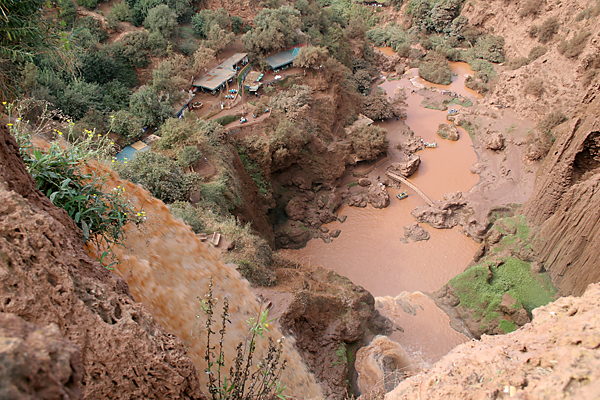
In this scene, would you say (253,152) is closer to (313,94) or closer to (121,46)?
(313,94)

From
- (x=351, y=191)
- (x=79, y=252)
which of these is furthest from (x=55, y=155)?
(x=351, y=191)

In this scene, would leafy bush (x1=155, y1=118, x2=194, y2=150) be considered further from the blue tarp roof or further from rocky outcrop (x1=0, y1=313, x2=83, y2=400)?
rocky outcrop (x1=0, y1=313, x2=83, y2=400)

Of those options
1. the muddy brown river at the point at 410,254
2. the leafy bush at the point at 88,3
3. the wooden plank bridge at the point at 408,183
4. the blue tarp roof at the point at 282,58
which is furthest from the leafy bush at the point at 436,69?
the leafy bush at the point at 88,3

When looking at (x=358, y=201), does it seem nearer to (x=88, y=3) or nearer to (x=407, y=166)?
(x=407, y=166)

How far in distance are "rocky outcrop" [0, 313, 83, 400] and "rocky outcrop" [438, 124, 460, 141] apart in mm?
36071

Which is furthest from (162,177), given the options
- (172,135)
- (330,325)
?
(330,325)

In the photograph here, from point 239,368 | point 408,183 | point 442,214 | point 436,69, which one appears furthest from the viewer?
point 436,69

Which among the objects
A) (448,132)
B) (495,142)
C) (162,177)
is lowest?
(448,132)

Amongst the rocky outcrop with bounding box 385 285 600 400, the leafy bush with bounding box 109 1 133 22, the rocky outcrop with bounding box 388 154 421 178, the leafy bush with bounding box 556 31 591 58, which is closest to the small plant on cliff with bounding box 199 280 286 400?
the rocky outcrop with bounding box 385 285 600 400

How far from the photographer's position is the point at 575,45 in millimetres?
30500

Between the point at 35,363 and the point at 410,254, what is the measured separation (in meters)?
24.6

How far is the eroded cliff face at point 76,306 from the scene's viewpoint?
353 centimetres

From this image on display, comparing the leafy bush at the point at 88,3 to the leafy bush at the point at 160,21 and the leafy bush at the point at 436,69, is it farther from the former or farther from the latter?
the leafy bush at the point at 436,69

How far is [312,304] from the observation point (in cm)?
1345
